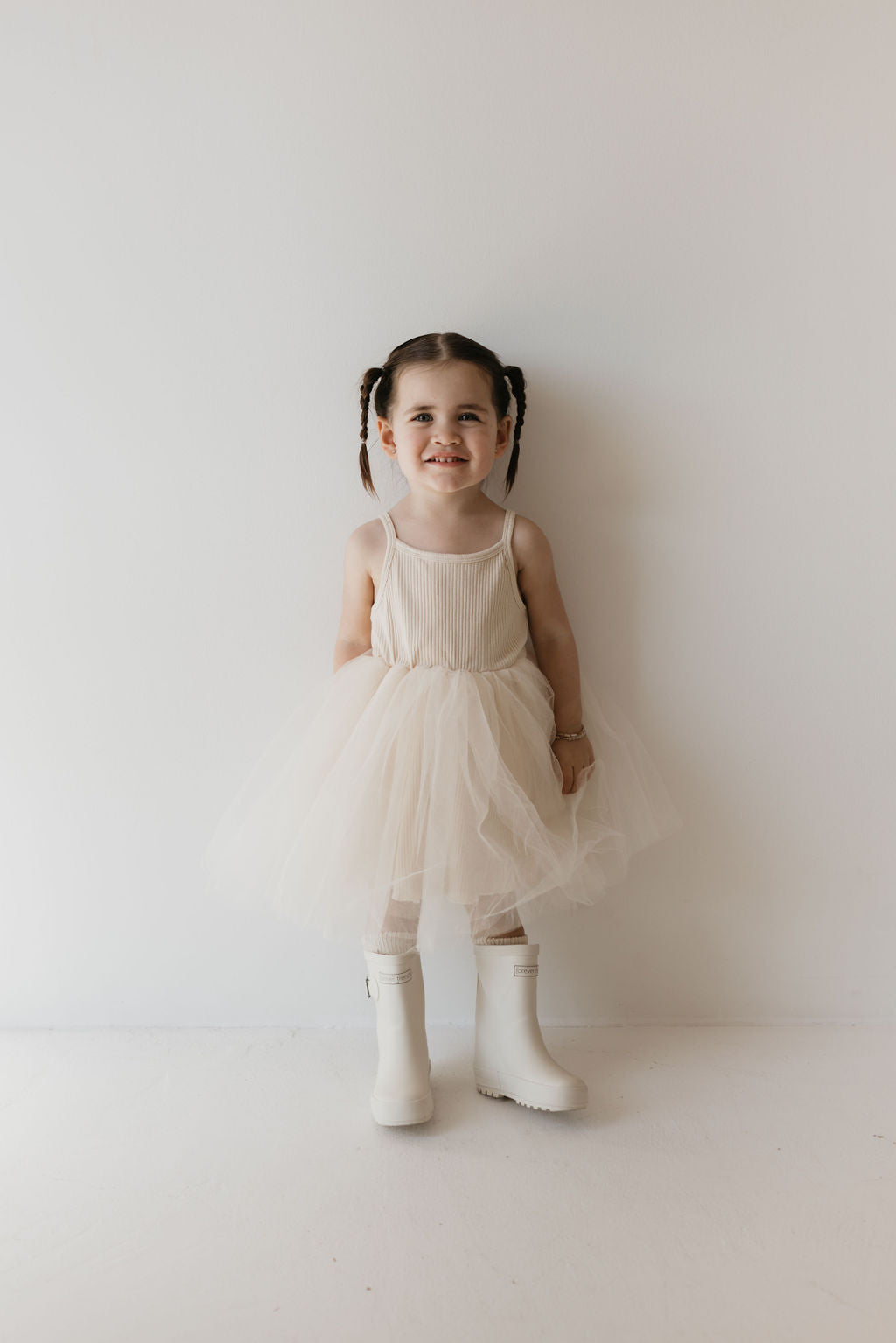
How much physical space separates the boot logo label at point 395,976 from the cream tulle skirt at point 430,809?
0.07 m

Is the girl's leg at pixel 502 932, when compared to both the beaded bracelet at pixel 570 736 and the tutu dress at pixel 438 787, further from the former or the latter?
the beaded bracelet at pixel 570 736

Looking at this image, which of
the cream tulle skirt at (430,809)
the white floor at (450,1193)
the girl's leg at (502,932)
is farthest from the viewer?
the girl's leg at (502,932)

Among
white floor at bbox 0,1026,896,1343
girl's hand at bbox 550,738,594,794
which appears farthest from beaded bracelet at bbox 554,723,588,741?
white floor at bbox 0,1026,896,1343

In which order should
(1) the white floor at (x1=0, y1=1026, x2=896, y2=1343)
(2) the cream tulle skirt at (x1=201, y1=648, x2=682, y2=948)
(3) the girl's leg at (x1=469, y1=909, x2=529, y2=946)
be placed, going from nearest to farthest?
1. (1) the white floor at (x1=0, y1=1026, x2=896, y2=1343)
2. (2) the cream tulle skirt at (x1=201, y1=648, x2=682, y2=948)
3. (3) the girl's leg at (x1=469, y1=909, x2=529, y2=946)

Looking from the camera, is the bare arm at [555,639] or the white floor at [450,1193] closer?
the white floor at [450,1193]

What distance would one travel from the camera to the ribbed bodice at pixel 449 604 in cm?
131

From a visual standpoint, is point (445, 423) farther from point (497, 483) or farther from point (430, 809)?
point (430, 809)

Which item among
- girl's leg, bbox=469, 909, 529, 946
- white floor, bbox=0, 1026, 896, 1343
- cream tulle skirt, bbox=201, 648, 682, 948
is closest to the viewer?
white floor, bbox=0, 1026, 896, 1343

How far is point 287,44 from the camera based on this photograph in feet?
4.36

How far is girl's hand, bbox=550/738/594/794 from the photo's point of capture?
1.34 meters

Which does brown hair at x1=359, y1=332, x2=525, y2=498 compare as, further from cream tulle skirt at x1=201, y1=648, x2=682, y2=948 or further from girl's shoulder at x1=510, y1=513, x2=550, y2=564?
cream tulle skirt at x1=201, y1=648, x2=682, y2=948

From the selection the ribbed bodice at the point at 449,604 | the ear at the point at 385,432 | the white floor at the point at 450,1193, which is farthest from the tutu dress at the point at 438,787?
the white floor at the point at 450,1193

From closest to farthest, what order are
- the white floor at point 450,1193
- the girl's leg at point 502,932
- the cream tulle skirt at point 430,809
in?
the white floor at point 450,1193
the cream tulle skirt at point 430,809
the girl's leg at point 502,932

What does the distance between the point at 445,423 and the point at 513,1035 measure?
827 mm
